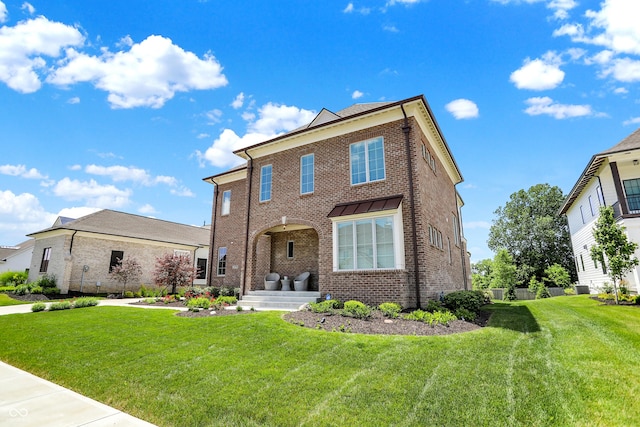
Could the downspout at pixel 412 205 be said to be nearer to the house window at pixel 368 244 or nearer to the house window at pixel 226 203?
the house window at pixel 368 244

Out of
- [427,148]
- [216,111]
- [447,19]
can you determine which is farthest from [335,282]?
[447,19]

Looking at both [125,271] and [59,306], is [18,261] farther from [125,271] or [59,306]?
[59,306]

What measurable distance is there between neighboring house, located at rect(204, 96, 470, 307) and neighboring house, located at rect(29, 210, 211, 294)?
10754 mm

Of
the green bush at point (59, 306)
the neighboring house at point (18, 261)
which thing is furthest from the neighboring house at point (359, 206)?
the neighboring house at point (18, 261)

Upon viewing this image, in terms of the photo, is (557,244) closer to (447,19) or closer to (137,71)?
(447,19)

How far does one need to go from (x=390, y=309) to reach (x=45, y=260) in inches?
966

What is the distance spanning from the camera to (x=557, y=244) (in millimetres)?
36250

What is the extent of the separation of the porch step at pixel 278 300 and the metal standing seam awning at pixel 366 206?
3152 millimetres

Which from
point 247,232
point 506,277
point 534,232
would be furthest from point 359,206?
point 534,232

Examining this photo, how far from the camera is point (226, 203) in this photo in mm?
18828

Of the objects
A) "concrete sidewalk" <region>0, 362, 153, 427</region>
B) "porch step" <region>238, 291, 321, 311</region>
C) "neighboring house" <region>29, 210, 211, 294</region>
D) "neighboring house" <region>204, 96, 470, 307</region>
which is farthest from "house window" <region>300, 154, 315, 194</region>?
"neighboring house" <region>29, 210, 211, 294</region>

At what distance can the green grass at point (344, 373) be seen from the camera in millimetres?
3426

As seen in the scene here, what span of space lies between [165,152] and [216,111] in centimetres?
414

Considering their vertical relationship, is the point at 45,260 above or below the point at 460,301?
above
